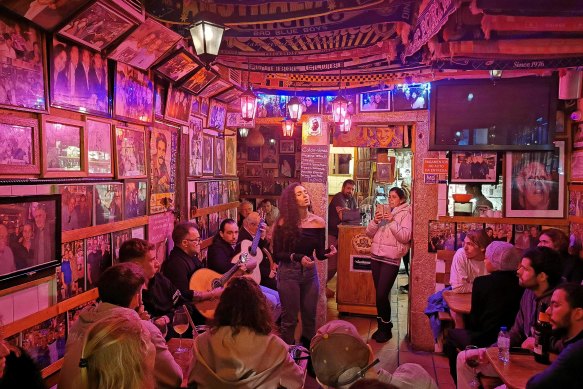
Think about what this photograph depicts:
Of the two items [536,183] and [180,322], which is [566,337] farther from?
[536,183]

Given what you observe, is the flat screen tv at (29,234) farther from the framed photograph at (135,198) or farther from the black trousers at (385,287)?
the black trousers at (385,287)

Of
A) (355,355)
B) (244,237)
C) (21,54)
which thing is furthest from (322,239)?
(21,54)

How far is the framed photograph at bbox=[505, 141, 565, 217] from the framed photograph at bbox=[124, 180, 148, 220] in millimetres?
4621

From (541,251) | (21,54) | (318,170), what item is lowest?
(541,251)

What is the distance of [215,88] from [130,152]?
199 centimetres

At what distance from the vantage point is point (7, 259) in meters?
2.80

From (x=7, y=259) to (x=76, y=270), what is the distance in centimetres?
83

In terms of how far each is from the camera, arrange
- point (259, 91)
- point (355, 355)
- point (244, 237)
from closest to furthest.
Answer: point (355, 355)
point (244, 237)
point (259, 91)

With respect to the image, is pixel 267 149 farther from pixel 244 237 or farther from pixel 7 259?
pixel 7 259

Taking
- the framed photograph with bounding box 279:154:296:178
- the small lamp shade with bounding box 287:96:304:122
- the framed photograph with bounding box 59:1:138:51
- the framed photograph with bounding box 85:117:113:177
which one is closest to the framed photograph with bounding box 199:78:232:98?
the small lamp shade with bounding box 287:96:304:122

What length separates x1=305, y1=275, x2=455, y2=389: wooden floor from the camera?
5652 mm

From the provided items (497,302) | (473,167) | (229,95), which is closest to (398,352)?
(497,302)

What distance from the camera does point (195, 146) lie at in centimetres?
596

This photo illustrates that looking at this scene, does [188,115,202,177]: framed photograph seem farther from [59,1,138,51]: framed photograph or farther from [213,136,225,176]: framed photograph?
[59,1,138,51]: framed photograph
